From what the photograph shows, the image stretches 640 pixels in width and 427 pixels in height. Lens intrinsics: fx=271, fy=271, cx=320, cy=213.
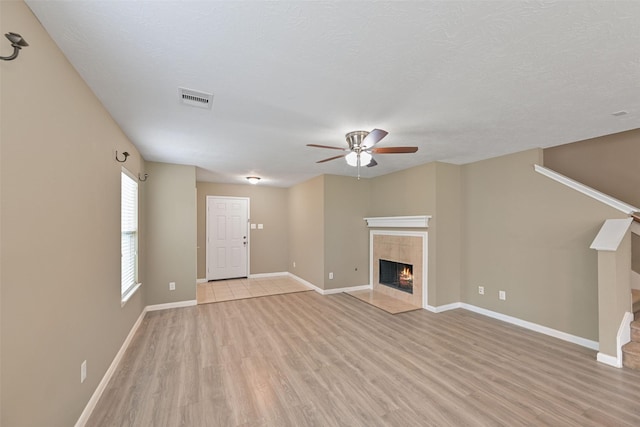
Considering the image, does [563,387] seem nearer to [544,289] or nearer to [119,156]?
[544,289]

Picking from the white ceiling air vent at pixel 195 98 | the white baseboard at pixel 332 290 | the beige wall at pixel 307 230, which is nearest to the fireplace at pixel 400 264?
the white baseboard at pixel 332 290

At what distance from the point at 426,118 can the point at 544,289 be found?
2848mm

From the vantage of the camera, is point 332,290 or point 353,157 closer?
point 353,157

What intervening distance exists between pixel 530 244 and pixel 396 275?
236 centimetres

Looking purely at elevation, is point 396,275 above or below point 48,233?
below

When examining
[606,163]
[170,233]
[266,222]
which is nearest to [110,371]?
[170,233]

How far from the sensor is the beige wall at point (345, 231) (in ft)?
18.0

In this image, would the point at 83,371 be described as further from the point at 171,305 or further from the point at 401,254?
the point at 401,254

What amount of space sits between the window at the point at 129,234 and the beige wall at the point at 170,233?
0.71m

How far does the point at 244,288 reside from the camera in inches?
234

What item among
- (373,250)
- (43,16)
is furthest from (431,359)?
(43,16)

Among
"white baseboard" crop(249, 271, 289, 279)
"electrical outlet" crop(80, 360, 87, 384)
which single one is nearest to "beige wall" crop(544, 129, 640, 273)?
"electrical outlet" crop(80, 360, 87, 384)

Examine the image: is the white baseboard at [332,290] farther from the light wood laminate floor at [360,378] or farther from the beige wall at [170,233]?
the beige wall at [170,233]

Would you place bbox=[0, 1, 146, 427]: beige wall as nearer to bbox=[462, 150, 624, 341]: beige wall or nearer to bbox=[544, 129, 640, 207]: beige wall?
bbox=[462, 150, 624, 341]: beige wall
